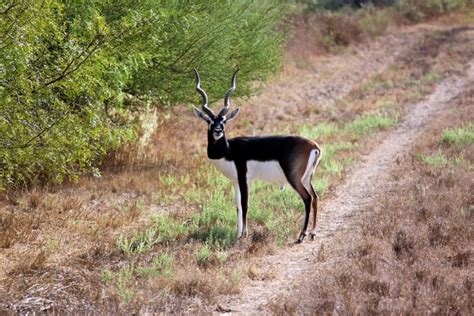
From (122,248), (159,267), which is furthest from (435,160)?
(159,267)

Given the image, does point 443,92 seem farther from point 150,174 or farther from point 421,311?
point 421,311

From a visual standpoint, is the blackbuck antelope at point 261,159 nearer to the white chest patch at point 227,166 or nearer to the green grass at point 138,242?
the white chest patch at point 227,166

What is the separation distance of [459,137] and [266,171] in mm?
6678

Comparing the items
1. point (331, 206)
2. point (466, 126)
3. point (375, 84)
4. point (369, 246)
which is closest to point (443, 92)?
point (375, 84)

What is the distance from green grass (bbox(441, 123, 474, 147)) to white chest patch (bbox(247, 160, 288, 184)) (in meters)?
6.01

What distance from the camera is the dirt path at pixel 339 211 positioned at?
272 inches

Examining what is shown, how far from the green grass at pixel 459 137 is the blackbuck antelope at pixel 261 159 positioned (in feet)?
19.1

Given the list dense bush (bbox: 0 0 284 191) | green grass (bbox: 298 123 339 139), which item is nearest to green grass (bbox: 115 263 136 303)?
dense bush (bbox: 0 0 284 191)

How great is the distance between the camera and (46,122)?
24.2 feet

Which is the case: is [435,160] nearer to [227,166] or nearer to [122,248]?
[227,166]

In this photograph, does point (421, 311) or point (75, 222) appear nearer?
point (421, 311)

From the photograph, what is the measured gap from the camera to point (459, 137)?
551 inches

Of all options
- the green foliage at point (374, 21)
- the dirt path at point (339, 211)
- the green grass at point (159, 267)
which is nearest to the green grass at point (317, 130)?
the dirt path at point (339, 211)

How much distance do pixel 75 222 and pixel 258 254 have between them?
3.03m
